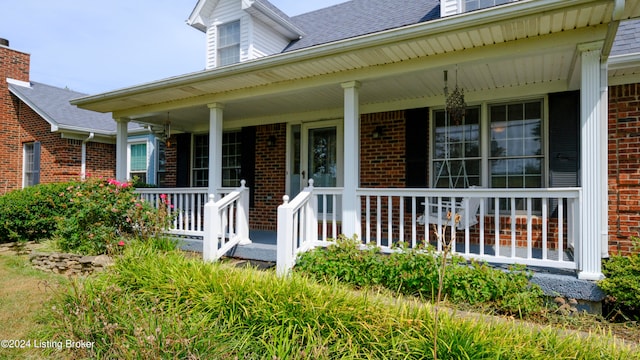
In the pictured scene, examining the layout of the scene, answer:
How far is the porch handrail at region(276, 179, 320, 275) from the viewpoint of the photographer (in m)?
4.71

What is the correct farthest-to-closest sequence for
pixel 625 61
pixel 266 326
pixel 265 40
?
pixel 265 40 → pixel 625 61 → pixel 266 326

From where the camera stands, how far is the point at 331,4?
33.2ft

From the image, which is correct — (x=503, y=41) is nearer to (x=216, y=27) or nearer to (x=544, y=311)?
(x=544, y=311)

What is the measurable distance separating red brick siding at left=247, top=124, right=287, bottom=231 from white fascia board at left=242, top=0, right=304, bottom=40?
2.40m

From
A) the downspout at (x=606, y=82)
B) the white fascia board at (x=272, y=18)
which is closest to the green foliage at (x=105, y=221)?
the white fascia board at (x=272, y=18)

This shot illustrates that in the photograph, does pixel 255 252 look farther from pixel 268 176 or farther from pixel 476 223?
pixel 476 223

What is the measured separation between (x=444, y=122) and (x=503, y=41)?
239cm

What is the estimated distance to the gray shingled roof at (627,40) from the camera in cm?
478

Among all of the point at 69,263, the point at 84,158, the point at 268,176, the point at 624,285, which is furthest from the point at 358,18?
the point at 84,158

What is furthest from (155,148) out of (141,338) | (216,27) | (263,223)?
(141,338)

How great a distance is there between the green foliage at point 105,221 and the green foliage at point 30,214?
2.40 metres

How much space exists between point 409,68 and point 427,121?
191 centimetres

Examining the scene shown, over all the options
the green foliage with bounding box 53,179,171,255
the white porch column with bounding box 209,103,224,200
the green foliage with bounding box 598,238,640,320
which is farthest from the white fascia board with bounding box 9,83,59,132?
the green foliage with bounding box 598,238,640,320

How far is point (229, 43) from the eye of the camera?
872 cm
